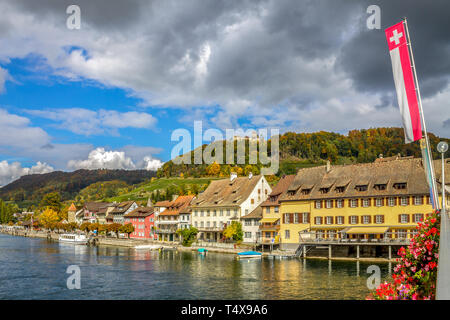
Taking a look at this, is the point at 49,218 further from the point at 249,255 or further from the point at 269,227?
the point at 249,255

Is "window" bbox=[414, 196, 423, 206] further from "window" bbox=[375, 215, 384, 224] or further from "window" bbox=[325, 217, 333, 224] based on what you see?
"window" bbox=[325, 217, 333, 224]

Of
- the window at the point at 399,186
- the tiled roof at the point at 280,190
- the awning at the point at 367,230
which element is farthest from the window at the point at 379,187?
the tiled roof at the point at 280,190

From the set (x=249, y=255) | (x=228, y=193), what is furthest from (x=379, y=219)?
(x=228, y=193)

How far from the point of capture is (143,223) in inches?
4806

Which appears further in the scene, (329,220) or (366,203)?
(329,220)

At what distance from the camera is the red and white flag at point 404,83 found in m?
15.5

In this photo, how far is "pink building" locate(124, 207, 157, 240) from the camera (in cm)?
11975

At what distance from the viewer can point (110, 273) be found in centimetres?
5209

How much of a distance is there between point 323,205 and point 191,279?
3135cm

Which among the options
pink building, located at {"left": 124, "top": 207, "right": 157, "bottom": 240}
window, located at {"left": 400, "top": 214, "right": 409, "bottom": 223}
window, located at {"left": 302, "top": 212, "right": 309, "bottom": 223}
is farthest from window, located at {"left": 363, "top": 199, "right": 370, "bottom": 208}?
pink building, located at {"left": 124, "top": 207, "right": 157, "bottom": 240}

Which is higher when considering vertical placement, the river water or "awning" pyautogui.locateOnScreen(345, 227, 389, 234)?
"awning" pyautogui.locateOnScreen(345, 227, 389, 234)
